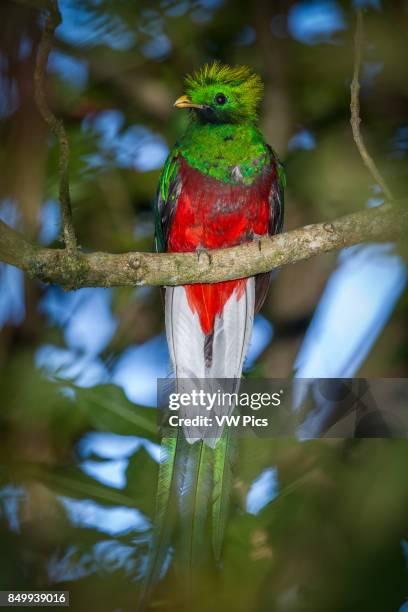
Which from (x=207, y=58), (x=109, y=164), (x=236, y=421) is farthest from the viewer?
(x=207, y=58)

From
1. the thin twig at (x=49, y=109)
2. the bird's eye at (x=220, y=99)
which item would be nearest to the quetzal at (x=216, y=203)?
the bird's eye at (x=220, y=99)

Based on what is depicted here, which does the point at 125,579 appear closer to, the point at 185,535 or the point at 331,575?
the point at 185,535

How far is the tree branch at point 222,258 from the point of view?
80.0 inches

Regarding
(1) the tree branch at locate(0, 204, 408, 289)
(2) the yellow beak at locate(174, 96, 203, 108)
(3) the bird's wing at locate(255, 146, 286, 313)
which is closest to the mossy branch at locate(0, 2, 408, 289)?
(1) the tree branch at locate(0, 204, 408, 289)

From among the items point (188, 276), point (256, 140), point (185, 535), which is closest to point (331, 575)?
point (185, 535)

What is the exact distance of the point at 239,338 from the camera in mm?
2658

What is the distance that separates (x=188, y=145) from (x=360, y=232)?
0.78 m

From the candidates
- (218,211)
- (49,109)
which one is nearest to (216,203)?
(218,211)

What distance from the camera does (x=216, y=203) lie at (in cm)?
254

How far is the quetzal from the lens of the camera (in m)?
2.54

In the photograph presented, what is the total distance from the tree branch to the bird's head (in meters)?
0.60
